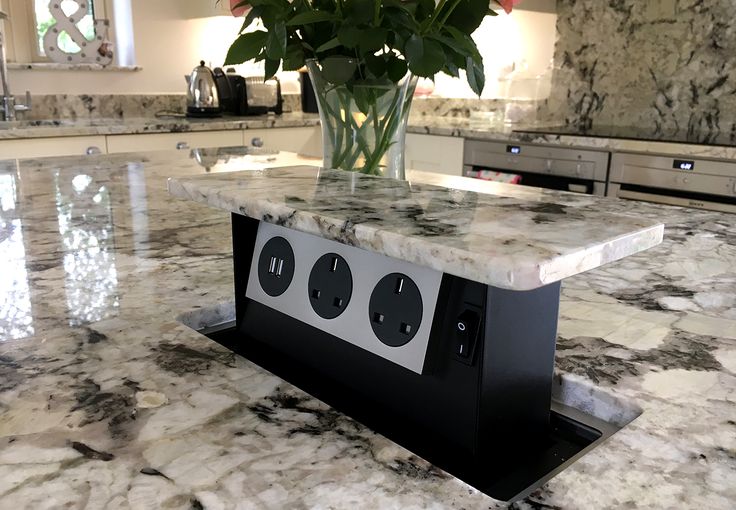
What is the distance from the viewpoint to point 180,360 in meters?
0.68

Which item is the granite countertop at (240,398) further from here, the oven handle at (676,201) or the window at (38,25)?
the window at (38,25)

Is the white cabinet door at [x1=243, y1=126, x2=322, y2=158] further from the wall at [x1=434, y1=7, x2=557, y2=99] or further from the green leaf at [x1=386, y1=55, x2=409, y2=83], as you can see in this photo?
the green leaf at [x1=386, y1=55, x2=409, y2=83]

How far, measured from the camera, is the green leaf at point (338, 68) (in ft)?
2.93

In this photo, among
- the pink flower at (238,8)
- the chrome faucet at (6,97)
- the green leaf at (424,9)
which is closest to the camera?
the green leaf at (424,9)

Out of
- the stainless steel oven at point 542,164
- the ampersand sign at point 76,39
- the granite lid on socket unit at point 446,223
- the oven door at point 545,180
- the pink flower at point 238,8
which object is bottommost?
the oven door at point 545,180

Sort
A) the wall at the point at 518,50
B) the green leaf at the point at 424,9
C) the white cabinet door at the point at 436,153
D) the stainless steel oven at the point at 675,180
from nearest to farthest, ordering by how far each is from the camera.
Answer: the green leaf at the point at 424,9 → the stainless steel oven at the point at 675,180 → the white cabinet door at the point at 436,153 → the wall at the point at 518,50

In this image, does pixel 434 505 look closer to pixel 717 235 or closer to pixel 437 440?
pixel 437 440

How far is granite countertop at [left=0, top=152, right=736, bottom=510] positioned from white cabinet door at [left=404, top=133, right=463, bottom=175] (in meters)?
2.34

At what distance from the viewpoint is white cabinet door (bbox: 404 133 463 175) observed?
338cm

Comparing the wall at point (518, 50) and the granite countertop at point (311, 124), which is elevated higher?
the wall at point (518, 50)

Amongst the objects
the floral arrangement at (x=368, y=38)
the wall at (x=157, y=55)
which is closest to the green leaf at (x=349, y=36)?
the floral arrangement at (x=368, y=38)

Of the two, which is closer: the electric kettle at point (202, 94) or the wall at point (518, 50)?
the electric kettle at point (202, 94)

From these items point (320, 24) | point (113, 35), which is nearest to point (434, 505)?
point (320, 24)

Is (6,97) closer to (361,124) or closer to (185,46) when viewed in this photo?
(185,46)
